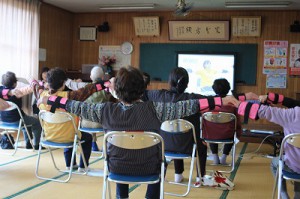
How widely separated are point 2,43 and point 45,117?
3.77 m

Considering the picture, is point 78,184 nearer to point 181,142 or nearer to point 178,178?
point 178,178

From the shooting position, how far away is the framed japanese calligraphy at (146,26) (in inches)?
341

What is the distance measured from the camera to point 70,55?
370 inches

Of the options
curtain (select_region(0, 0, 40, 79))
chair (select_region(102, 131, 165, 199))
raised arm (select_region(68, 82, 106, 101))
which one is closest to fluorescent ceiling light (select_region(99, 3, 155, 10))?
curtain (select_region(0, 0, 40, 79))

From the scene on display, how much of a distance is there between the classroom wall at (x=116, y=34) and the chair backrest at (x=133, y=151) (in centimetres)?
625

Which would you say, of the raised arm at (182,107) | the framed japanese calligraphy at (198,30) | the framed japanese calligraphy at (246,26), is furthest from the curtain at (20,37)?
the raised arm at (182,107)

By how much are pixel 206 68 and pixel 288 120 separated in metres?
5.90

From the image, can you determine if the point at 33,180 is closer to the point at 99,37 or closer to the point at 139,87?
the point at 139,87

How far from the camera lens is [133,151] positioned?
7.56ft

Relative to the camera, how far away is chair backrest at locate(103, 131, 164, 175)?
228 cm

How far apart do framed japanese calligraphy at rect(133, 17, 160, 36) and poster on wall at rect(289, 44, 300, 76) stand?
3.04m

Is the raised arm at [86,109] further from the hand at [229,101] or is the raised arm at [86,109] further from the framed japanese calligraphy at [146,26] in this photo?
the framed japanese calligraphy at [146,26]

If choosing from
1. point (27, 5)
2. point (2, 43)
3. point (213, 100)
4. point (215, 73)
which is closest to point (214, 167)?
point (213, 100)

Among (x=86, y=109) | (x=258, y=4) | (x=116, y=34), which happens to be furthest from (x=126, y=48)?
(x=86, y=109)
